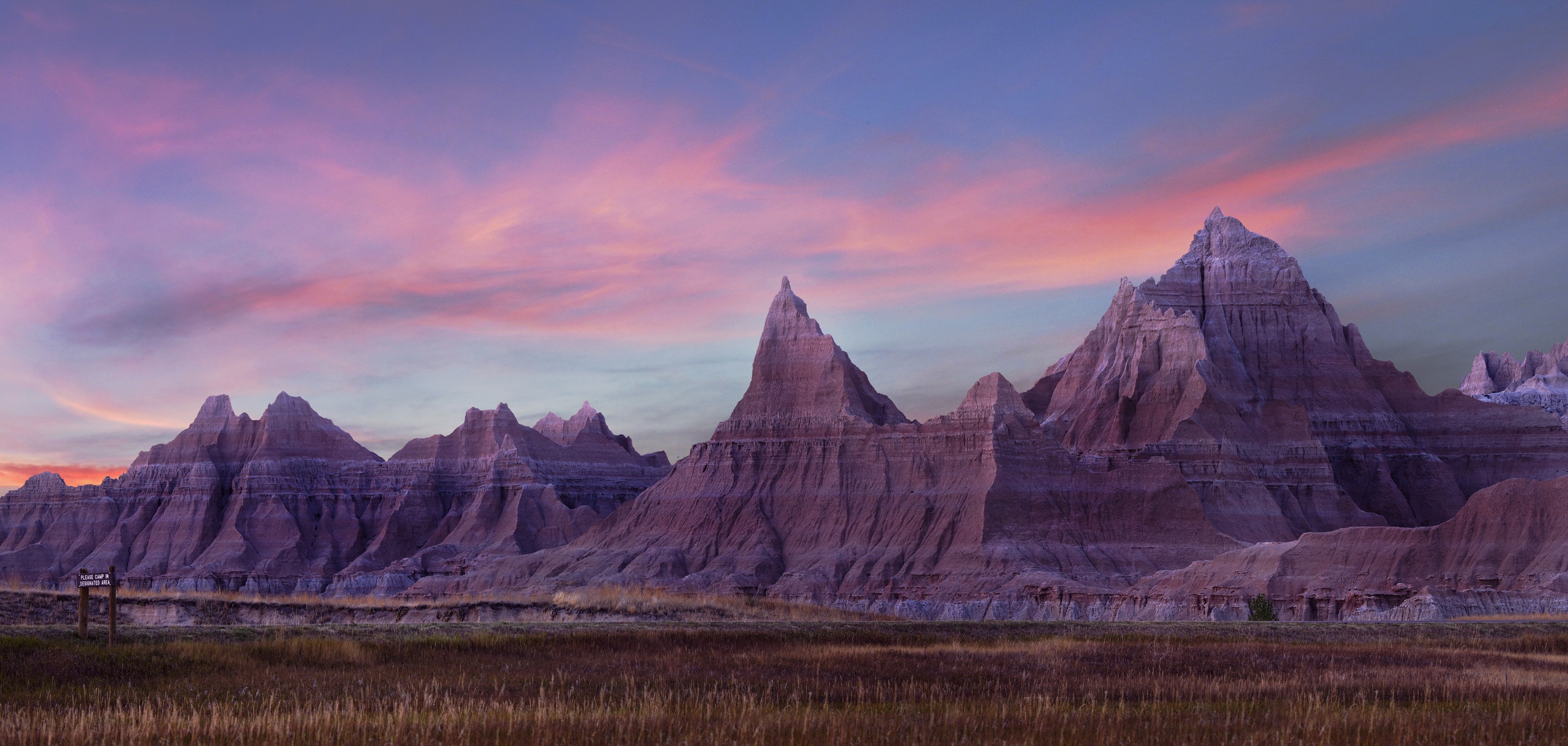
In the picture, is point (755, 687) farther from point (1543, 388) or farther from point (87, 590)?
point (1543, 388)

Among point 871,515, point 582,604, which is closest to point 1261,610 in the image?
point 582,604

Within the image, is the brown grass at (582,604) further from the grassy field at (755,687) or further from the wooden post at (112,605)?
the wooden post at (112,605)

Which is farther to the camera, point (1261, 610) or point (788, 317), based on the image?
point (788, 317)

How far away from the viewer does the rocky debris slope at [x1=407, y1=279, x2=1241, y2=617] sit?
107 m

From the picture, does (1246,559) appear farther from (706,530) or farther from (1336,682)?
(1336,682)

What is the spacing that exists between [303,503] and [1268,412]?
110999mm

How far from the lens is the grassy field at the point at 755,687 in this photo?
61.4 feet

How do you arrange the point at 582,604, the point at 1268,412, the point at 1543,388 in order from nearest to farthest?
the point at 582,604 → the point at 1268,412 → the point at 1543,388

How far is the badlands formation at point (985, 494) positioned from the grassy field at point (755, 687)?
52134 mm

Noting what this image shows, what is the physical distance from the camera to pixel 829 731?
18375 millimetres

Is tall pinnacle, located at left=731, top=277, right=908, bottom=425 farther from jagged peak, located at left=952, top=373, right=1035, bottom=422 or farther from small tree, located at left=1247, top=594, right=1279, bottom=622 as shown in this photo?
small tree, located at left=1247, top=594, right=1279, bottom=622

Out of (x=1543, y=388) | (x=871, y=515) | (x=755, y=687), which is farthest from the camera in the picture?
(x=1543, y=388)

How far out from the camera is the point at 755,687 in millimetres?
24281

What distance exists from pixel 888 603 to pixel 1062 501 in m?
20.9
